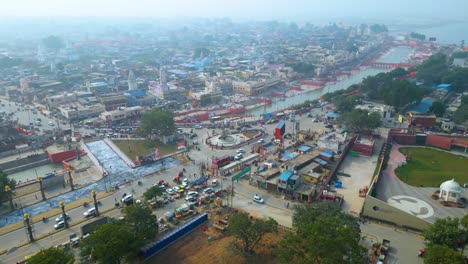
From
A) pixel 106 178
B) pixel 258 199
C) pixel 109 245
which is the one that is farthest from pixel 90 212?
pixel 258 199

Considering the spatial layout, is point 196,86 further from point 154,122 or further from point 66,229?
point 66,229

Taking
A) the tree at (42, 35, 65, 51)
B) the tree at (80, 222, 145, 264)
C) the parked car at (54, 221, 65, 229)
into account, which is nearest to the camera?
the tree at (80, 222, 145, 264)

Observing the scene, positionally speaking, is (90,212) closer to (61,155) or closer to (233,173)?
(233,173)

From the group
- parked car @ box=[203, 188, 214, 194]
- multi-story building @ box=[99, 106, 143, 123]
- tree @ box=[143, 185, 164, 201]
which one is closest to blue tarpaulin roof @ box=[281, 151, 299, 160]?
parked car @ box=[203, 188, 214, 194]

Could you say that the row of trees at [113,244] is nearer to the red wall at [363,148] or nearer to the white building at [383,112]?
the red wall at [363,148]

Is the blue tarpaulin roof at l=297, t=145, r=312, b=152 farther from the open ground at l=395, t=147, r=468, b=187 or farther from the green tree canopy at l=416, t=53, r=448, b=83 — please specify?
the green tree canopy at l=416, t=53, r=448, b=83

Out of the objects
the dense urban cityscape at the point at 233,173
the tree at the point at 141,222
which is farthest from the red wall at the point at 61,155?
the tree at the point at 141,222
